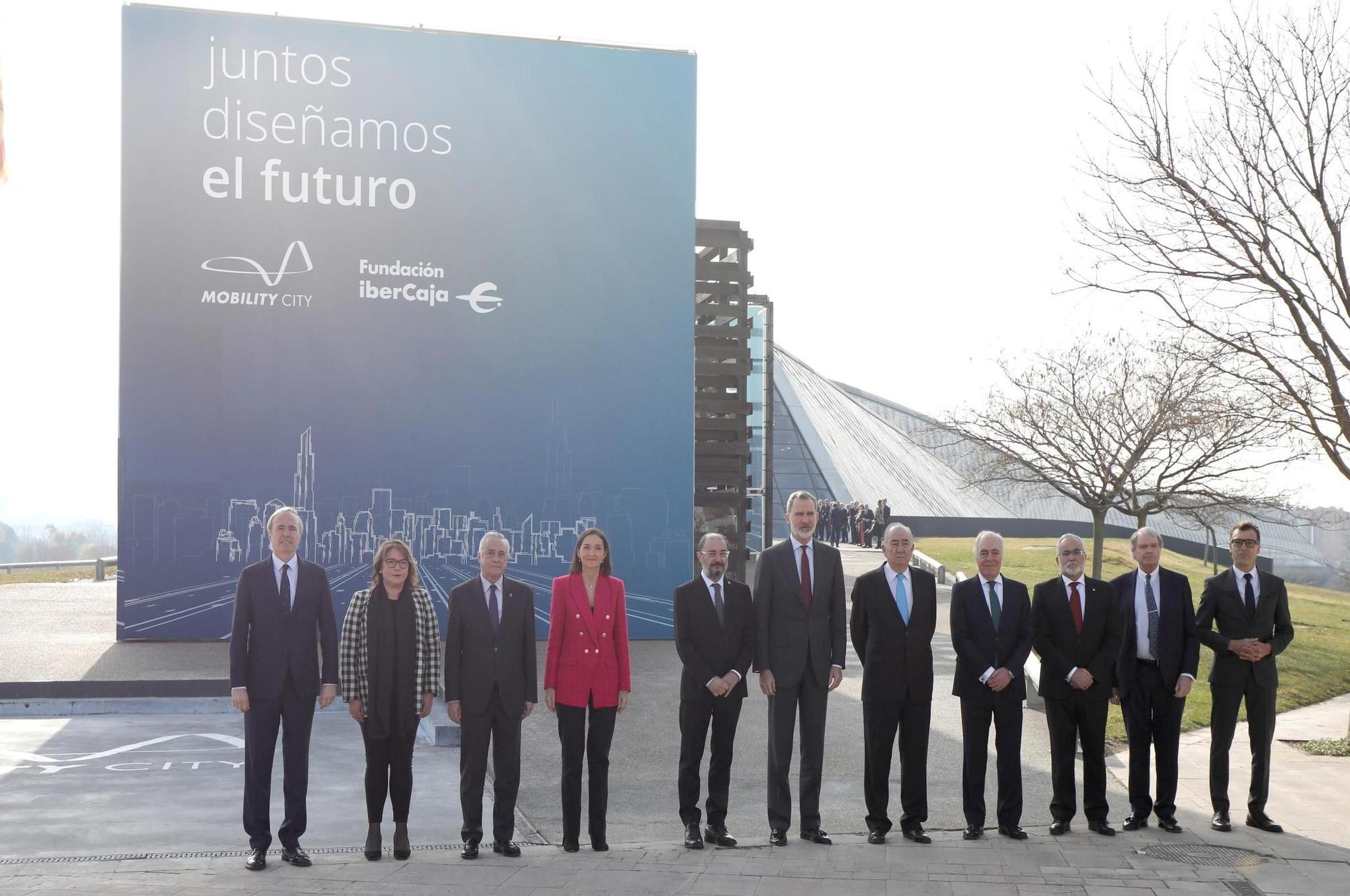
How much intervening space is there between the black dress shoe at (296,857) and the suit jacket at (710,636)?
205 cm

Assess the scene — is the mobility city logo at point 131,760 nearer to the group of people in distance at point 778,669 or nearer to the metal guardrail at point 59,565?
the group of people in distance at point 778,669

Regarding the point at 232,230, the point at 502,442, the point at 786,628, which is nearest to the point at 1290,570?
the point at 502,442

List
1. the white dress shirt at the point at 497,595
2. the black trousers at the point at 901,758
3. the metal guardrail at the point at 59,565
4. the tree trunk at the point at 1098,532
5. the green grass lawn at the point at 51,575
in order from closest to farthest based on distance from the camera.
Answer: the white dress shirt at the point at 497,595 → the black trousers at the point at 901,758 → the tree trunk at the point at 1098,532 → the green grass lawn at the point at 51,575 → the metal guardrail at the point at 59,565

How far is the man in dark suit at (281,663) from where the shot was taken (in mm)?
6133

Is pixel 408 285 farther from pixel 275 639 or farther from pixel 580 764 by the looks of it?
pixel 580 764

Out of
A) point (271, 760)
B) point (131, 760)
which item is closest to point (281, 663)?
point (271, 760)

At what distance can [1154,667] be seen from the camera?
6848 millimetres

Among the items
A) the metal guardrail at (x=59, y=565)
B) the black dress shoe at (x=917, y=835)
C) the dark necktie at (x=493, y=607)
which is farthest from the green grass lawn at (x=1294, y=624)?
the metal guardrail at (x=59, y=565)

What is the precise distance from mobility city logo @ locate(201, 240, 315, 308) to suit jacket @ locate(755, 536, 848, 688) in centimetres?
1095

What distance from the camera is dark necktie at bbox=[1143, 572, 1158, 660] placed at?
6855 millimetres

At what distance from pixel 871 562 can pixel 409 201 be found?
1580 centimetres

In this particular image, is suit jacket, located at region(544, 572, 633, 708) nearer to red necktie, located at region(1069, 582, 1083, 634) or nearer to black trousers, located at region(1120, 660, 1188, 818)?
red necktie, located at region(1069, 582, 1083, 634)

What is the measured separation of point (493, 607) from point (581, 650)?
0.52 metres

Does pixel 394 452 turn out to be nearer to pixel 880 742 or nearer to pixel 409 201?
pixel 409 201
